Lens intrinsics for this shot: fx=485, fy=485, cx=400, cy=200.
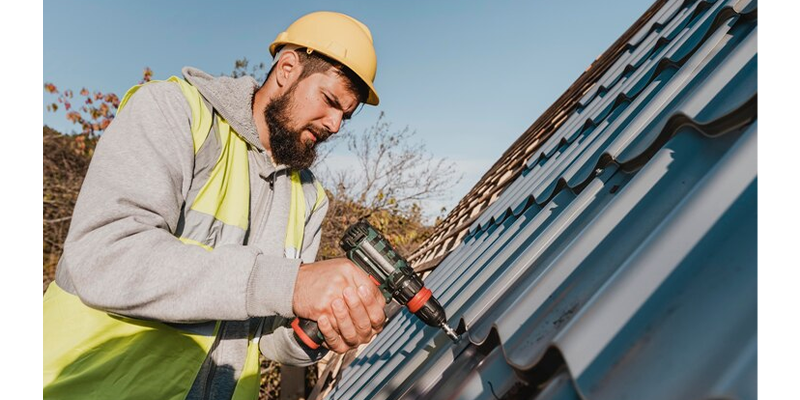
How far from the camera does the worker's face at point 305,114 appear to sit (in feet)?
9.12

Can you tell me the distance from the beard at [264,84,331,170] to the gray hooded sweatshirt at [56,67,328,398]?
27.6 inches

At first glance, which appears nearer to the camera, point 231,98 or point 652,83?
point 652,83

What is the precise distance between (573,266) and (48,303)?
208cm

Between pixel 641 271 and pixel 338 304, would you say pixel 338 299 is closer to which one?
pixel 338 304

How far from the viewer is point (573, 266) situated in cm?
119

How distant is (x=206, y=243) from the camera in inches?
86.9

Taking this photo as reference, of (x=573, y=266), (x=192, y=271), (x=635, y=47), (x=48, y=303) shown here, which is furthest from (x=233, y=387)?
(x=635, y=47)

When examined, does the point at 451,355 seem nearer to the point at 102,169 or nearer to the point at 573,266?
the point at 573,266

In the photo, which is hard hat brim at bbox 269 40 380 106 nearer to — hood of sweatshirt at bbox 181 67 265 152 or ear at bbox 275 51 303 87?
ear at bbox 275 51 303 87

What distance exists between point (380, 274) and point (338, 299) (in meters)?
0.33

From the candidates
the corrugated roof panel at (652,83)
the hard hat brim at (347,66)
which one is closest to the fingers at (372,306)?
the corrugated roof panel at (652,83)

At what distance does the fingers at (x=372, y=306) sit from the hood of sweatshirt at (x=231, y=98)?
1.18 m

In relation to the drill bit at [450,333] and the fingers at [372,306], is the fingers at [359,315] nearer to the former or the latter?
the fingers at [372,306]

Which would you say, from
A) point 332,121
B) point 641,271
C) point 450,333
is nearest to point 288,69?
point 332,121
